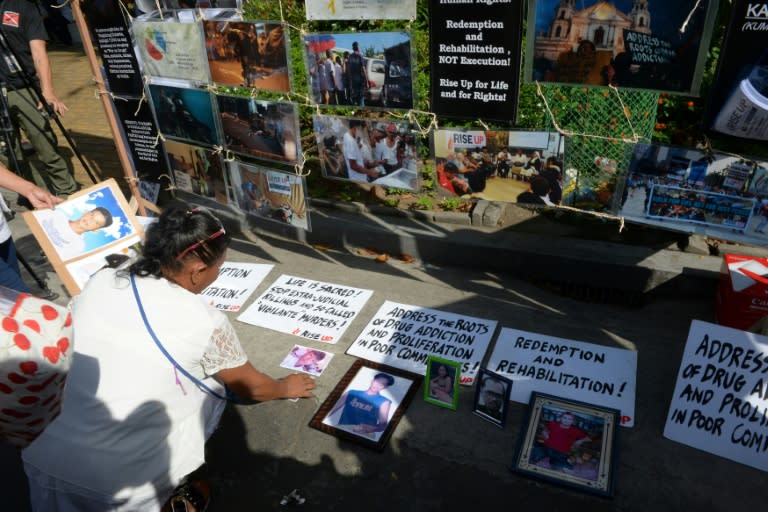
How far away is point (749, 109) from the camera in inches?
96.9

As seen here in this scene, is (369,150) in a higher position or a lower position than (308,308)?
higher

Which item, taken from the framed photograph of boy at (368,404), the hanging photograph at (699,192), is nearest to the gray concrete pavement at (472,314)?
the framed photograph of boy at (368,404)

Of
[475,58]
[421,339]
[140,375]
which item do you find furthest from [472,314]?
[140,375]

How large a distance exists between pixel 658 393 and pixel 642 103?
167cm

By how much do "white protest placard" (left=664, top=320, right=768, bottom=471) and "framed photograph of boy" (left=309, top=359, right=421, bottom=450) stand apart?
1394 millimetres

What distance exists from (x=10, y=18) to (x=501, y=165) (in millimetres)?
5304

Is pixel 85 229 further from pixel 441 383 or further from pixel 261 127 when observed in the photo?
pixel 441 383

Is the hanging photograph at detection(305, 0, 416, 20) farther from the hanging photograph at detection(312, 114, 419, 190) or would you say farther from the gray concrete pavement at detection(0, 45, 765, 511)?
the gray concrete pavement at detection(0, 45, 765, 511)

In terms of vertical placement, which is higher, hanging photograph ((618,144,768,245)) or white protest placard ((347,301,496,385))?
hanging photograph ((618,144,768,245))

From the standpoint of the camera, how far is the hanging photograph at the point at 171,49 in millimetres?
3789

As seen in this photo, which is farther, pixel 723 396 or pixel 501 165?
pixel 501 165

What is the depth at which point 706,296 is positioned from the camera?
3.93m

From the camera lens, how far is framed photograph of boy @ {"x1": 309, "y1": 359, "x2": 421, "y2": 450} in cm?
281

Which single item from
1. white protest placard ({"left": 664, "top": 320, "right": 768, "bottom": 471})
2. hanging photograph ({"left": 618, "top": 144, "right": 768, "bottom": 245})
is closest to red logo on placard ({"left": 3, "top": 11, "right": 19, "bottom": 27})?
hanging photograph ({"left": 618, "top": 144, "right": 768, "bottom": 245})
